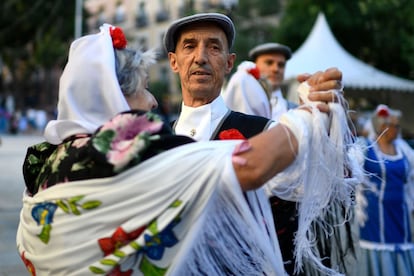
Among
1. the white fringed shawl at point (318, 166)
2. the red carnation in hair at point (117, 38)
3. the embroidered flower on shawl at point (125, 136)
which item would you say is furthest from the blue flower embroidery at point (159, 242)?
the red carnation in hair at point (117, 38)

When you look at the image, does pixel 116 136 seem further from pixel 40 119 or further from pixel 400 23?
pixel 40 119

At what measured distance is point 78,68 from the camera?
1617 millimetres

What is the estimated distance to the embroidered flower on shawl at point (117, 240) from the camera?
4.88ft

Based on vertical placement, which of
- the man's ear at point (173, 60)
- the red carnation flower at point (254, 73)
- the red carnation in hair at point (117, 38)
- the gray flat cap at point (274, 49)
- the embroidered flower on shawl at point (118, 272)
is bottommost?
the embroidered flower on shawl at point (118, 272)

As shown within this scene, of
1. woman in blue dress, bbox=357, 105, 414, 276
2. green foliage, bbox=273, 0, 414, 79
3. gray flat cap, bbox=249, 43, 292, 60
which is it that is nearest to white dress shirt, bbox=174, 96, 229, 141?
gray flat cap, bbox=249, 43, 292, 60

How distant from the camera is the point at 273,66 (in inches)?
171

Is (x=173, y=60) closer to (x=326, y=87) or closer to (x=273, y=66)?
(x=326, y=87)

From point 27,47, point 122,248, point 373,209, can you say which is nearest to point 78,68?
point 122,248

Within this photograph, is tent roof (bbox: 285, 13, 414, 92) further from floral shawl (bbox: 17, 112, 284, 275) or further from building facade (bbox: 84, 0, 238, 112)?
building facade (bbox: 84, 0, 238, 112)

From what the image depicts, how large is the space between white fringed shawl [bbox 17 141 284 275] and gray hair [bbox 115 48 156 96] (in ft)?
0.98

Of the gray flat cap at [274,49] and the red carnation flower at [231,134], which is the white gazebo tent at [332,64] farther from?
the red carnation flower at [231,134]

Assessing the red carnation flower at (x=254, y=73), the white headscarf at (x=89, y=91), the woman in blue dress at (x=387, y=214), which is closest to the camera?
the white headscarf at (x=89, y=91)

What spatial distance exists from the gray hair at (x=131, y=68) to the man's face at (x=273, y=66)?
8.56ft

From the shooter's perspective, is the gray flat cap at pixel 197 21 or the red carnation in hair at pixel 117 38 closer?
the red carnation in hair at pixel 117 38
